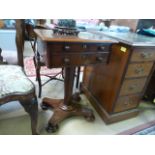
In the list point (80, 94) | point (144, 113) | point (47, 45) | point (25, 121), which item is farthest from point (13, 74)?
point (144, 113)

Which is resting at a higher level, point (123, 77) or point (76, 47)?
point (76, 47)

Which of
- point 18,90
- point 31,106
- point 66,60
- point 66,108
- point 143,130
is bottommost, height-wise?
point 143,130

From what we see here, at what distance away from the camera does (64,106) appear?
54.5 inches

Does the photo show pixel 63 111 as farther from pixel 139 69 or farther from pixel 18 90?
pixel 139 69

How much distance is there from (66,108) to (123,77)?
58cm

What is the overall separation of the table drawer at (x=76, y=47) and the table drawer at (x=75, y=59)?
34 millimetres

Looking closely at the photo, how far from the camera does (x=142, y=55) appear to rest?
1143 mm

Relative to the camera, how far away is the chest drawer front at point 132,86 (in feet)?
4.10

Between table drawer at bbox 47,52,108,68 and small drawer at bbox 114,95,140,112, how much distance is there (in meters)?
0.44

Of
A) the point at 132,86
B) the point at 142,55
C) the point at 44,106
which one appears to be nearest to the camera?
the point at 142,55

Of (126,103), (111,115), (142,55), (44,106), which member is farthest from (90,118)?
(142,55)
